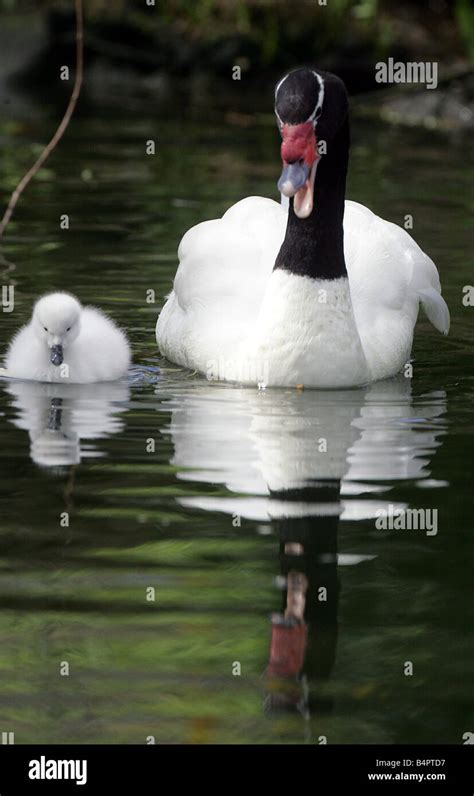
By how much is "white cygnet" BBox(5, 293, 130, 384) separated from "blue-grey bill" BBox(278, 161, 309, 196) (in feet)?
4.20

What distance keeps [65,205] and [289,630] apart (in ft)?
30.6

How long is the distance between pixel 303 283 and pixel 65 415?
1.28 metres

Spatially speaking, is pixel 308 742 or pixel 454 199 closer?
pixel 308 742

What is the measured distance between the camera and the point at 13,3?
2517 centimetres

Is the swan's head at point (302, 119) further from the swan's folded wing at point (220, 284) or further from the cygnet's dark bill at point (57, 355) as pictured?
the cygnet's dark bill at point (57, 355)

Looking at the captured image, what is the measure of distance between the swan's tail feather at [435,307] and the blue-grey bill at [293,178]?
1.55 metres

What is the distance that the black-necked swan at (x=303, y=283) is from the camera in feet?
26.0

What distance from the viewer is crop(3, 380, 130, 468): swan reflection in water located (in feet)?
23.2

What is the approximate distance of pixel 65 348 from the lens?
328 inches

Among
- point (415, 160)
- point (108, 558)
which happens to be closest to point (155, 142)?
point (415, 160)

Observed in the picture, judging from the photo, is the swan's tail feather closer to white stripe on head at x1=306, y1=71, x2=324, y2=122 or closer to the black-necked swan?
the black-necked swan

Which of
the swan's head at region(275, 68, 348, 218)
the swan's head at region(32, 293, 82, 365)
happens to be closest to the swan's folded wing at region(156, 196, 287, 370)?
the swan's head at region(32, 293, 82, 365)
